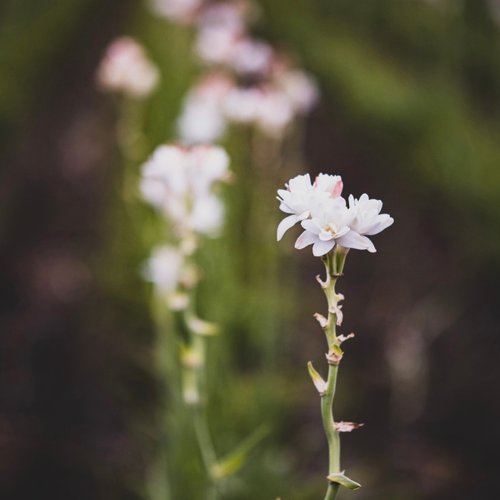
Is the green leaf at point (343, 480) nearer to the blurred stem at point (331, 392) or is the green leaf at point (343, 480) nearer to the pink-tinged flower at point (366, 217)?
the blurred stem at point (331, 392)

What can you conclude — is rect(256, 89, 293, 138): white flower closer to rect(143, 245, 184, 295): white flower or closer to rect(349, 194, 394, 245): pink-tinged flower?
rect(143, 245, 184, 295): white flower

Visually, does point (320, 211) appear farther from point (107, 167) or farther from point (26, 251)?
point (107, 167)

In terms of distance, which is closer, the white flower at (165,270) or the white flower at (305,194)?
the white flower at (305,194)

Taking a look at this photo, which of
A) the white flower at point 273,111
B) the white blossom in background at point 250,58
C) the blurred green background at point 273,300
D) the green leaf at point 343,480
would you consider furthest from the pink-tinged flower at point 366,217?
the white blossom in background at point 250,58

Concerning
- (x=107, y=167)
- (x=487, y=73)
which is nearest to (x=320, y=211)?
(x=107, y=167)

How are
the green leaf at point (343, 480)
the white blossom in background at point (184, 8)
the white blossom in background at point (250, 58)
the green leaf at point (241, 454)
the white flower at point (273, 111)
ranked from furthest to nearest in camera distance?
the white blossom in background at point (184, 8) → the white blossom in background at point (250, 58) → the white flower at point (273, 111) → the green leaf at point (241, 454) → the green leaf at point (343, 480)

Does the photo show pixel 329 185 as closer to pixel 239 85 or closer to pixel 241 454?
pixel 241 454

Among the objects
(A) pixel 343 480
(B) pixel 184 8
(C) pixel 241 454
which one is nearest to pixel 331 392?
(A) pixel 343 480
